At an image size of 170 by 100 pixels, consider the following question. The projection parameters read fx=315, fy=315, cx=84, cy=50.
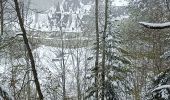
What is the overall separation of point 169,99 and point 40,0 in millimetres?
136292

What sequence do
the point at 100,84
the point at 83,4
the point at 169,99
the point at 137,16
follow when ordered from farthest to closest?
1. the point at 83,4
2. the point at 137,16
3. the point at 100,84
4. the point at 169,99

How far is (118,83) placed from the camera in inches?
810

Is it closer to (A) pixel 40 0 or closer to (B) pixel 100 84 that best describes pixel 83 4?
(A) pixel 40 0

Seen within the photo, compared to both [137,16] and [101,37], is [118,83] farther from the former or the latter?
[137,16]

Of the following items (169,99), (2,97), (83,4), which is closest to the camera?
(169,99)

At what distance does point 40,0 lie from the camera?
137125 mm

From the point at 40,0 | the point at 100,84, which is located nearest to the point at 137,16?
the point at 100,84

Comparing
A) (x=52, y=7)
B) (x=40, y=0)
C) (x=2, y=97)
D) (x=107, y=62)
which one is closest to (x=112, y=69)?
(x=107, y=62)

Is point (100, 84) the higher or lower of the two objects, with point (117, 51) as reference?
lower

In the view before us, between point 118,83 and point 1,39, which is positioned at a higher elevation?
point 1,39

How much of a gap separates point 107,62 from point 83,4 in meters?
128

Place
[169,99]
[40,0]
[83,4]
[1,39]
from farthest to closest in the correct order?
[83,4] < [40,0] < [1,39] < [169,99]

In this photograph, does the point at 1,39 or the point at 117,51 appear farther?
the point at 117,51

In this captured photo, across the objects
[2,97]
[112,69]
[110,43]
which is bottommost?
[112,69]
